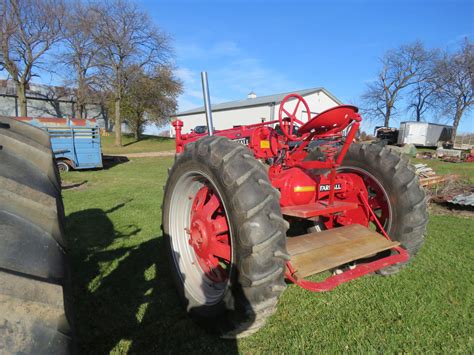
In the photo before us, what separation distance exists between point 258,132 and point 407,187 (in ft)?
5.64

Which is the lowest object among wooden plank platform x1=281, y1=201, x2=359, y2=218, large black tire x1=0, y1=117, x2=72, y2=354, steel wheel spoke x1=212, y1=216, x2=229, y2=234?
steel wheel spoke x1=212, y1=216, x2=229, y2=234

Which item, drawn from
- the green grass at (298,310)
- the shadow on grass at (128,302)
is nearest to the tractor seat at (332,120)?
the green grass at (298,310)

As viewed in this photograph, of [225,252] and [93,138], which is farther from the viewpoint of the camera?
[93,138]

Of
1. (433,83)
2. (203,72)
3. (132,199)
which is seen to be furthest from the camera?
(433,83)

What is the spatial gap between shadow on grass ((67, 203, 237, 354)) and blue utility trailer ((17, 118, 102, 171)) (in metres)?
8.69

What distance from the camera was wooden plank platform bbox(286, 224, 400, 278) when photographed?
2.23 meters

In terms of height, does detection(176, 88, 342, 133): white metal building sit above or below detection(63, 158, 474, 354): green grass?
above

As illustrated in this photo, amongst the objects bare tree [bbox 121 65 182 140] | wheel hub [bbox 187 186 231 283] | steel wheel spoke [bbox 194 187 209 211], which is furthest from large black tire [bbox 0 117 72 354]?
bare tree [bbox 121 65 182 140]

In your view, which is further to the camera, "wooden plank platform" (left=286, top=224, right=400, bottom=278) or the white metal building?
the white metal building

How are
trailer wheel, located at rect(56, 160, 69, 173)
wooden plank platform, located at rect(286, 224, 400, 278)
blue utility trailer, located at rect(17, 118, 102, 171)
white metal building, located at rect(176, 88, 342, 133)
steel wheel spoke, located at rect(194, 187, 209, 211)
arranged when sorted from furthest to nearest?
white metal building, located at rect(176, 88, 342, 133) → trailer wheel, located at rect(56, 160, 69, 173) → blue utility trailer, located at rect(17, 118, 102, 171) → steel wheel spoke, located at rect(194, 187, 209, 211) → wooden plank platform, located at rect(286, 224, 400, 278)

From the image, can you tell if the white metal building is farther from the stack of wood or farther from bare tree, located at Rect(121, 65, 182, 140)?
the stack of wood

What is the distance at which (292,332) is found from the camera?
2426mm

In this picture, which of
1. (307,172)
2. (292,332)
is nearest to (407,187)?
(307,172)

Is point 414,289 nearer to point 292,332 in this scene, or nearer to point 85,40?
point 292,332
